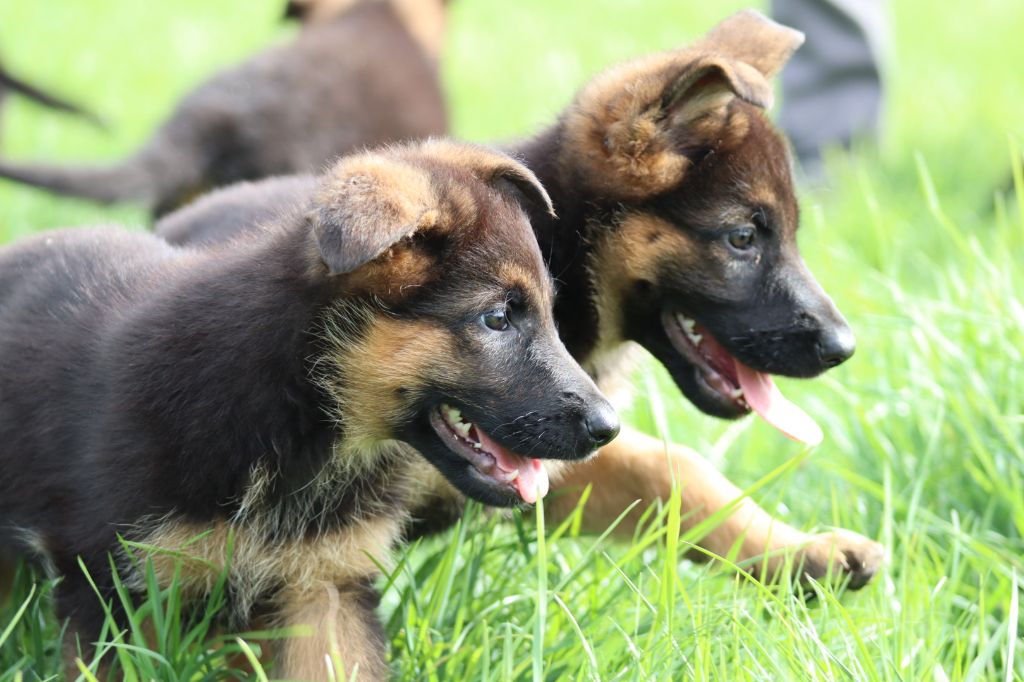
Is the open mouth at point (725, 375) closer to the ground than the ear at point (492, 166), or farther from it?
closer to the ground

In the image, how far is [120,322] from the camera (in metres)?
3.06

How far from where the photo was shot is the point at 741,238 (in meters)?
3.46

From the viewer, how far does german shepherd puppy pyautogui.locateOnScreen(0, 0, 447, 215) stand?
566 centimetres

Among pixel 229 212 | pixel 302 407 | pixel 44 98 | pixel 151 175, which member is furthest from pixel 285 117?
pixel 302 407

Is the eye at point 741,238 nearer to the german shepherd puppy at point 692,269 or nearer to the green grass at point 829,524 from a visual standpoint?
the german shepherd puppy at point 692,269

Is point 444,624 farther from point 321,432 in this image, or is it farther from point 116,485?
point 116,485

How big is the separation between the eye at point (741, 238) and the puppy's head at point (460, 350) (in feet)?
2.20

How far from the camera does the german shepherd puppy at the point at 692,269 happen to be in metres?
3.41

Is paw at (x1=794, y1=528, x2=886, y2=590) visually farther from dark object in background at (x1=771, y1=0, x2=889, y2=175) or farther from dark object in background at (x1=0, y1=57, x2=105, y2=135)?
dark object in background at (x1=771, y1=0, x2=889, y2=175)

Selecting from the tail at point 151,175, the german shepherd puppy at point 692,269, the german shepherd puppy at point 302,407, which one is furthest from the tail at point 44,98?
the german shepherd puppy at point 302,407

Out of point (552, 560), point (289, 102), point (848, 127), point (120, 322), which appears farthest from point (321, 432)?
point (848, 127)

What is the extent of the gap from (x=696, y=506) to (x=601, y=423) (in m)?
0.71

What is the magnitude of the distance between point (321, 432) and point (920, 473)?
176cm

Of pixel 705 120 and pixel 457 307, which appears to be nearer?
pixel 457 307
